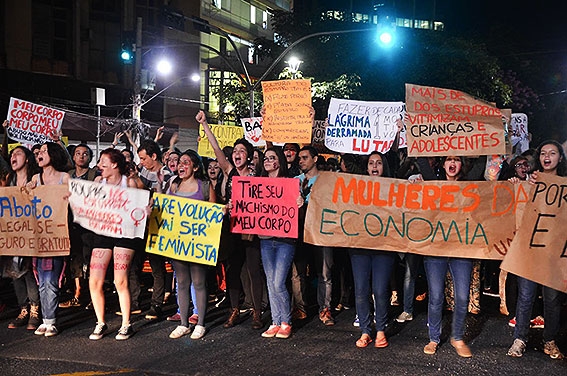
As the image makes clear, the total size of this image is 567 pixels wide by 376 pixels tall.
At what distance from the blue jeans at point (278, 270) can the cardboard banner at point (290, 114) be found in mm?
2308

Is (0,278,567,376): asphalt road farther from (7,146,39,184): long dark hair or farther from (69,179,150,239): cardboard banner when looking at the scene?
(7,146,39,184): long dark hair

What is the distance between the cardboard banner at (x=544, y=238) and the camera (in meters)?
5.09

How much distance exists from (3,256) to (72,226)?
757 millimetres

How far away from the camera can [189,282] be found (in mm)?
6145

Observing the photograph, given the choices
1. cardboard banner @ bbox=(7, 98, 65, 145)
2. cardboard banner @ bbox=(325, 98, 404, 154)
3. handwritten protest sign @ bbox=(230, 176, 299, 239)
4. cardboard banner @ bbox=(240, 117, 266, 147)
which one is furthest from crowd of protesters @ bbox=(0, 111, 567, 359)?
cardboard banner @ bbox=(240, 117, 266, 147)

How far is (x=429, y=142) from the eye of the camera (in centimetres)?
A: 594

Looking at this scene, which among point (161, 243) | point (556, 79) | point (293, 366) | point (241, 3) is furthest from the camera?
point (241, 3)

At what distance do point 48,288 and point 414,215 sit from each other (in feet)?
12.0

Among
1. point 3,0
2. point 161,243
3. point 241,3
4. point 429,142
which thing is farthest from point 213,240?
point 241,3

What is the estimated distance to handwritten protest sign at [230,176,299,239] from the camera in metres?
5.91

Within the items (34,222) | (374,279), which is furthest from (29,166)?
(374,279)

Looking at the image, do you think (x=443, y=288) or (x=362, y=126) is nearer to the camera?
(x=443, y=288)

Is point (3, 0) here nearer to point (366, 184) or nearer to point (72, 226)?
point (72, 226)

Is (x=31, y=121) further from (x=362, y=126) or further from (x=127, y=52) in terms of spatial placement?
(x=127, y=52)
